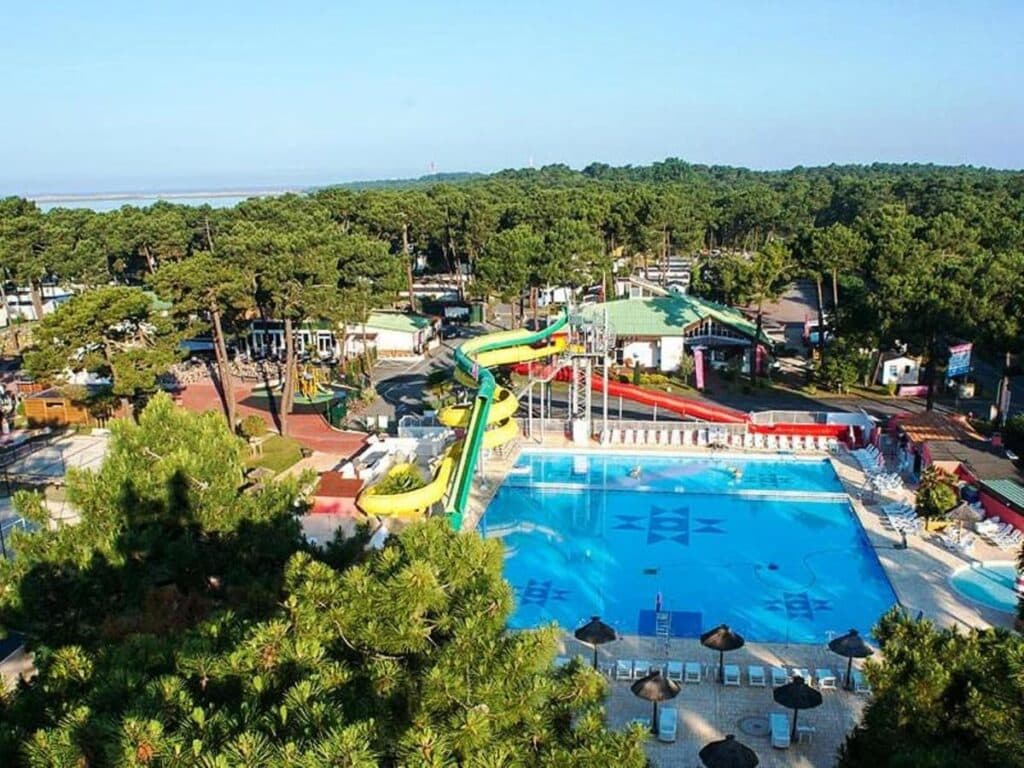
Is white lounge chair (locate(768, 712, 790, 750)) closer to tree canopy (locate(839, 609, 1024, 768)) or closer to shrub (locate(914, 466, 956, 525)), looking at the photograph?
tree canopy (locate(839, 609, 1024, 768))

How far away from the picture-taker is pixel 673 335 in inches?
1476

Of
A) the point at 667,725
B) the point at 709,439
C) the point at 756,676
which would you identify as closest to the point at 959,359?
the point at 709,439

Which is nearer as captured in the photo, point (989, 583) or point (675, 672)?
point (675, 672)

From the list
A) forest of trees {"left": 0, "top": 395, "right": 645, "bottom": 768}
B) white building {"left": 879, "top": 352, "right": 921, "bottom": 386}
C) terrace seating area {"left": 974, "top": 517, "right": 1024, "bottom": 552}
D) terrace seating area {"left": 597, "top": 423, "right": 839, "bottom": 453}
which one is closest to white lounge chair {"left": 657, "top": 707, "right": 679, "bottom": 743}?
forest of trees {"left": 0, "top": 395, "right": 645, "bottom": 768}

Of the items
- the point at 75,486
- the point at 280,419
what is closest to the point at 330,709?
the point at 75,486

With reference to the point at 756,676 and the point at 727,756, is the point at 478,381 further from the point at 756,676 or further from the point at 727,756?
the point at 727,756

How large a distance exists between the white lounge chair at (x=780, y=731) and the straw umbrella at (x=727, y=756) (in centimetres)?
167

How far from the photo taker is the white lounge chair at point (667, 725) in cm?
1316

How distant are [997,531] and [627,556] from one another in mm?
8634

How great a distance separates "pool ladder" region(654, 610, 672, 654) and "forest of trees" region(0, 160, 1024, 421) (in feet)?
48.9

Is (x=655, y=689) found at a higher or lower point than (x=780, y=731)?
higher

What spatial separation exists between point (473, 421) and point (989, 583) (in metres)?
12.0

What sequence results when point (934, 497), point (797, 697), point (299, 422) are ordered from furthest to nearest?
point (299, 422) < point (934, 497) < point (797, 697)

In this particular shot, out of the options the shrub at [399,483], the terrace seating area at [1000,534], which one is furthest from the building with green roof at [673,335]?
the shrub at [399,483]
